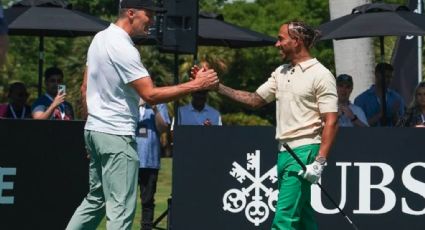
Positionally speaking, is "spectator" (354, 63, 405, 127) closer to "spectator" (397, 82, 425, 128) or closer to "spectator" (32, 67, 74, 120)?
"spectator" (397, 82, 425, 128)

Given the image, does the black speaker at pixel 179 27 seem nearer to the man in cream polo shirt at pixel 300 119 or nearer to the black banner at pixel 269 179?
the black banner at pixel 269 179

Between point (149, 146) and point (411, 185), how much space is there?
351 centimetres

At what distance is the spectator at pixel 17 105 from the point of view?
13.9 metres

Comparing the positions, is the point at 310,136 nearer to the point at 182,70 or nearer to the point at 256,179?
the point at 256,179

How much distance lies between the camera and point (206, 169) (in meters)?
12.1

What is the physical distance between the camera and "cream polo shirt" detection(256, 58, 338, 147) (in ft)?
33.4

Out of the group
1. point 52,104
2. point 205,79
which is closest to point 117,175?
point 205,79

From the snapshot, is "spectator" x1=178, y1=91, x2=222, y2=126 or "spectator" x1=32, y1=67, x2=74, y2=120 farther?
"spectator" x1=178, y1=91, x2=222, y2=126

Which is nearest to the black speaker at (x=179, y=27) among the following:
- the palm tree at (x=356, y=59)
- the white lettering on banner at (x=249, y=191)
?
the white lettering on banner at (x=249, y=191)

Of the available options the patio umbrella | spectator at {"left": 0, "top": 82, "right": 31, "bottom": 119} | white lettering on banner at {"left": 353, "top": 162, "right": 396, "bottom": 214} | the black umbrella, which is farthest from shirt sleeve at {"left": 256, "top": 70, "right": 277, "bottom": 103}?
the black umbrella

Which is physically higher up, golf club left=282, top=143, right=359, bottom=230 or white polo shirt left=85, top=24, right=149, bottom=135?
white polo shirt left=85, top=24, right=149, bottom=135

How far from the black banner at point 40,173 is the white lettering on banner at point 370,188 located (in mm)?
2694

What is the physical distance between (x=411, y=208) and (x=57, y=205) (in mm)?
3449

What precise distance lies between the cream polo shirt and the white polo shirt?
1495 mm
